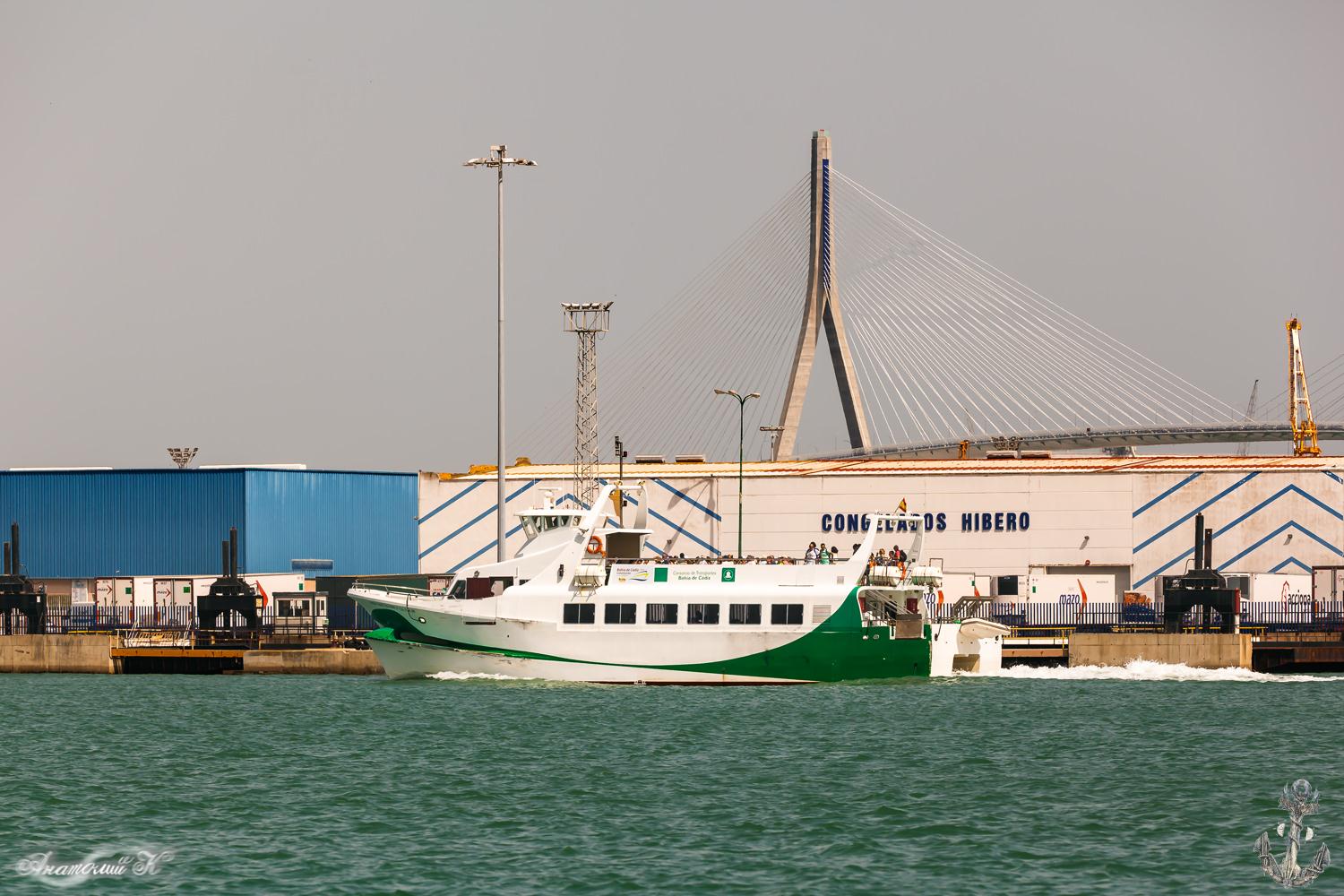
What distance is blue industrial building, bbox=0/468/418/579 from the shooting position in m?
90.2

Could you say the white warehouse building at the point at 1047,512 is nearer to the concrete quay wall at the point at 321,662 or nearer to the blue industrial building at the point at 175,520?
the blue industrial building at the point at 175,520

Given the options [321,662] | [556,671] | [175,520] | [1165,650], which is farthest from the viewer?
[175,520]

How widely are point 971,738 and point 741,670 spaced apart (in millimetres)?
12756

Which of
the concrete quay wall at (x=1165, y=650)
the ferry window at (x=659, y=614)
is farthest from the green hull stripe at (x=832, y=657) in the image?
the concrete quay wall at (x=1165, y=650)

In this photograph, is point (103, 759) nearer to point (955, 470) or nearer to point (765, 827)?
point (765, 827)

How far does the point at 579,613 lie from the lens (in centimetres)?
5731

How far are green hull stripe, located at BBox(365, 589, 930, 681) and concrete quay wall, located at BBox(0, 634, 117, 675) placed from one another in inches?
685

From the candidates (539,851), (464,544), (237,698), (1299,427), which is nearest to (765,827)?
(539,851)

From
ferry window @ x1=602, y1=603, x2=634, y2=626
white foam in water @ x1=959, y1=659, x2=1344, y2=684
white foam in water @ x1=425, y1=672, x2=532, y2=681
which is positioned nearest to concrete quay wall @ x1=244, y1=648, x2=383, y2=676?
white foam in water @ x1=425, y1=672, x2=532, y2=681

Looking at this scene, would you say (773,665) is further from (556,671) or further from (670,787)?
(670,787)

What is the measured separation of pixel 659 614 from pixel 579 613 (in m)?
2.57

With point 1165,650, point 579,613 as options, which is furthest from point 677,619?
point 1165,650

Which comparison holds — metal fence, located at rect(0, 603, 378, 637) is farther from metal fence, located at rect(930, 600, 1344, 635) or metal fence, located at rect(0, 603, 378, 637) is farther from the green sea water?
metal fence, located at rect(930, 600, 1344, 635)

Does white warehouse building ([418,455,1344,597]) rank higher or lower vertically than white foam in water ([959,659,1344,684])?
higher
